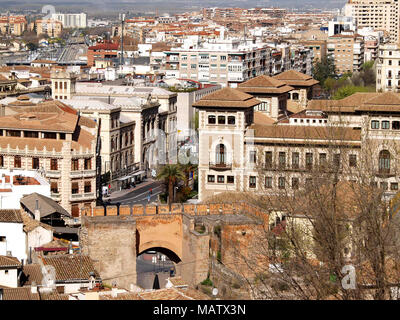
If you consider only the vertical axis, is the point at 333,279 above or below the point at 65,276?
above

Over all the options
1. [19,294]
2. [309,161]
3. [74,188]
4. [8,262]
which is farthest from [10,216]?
[74,188]

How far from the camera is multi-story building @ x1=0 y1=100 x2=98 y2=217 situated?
3891cm

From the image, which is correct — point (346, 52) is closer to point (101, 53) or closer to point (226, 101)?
point (101, 53)

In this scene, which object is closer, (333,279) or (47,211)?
(333,279)

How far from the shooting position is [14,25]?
630ft

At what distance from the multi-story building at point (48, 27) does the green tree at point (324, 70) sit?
312ft

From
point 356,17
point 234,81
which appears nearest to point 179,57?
point 234,81

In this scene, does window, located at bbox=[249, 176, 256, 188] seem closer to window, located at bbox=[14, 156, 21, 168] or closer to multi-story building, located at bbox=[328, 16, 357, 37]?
window, located at bbox=[14, 156, 21, 168]

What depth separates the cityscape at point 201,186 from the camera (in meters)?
14.4

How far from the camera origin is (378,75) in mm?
81750

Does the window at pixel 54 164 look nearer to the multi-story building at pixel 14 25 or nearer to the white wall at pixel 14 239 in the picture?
the white wall at pixel 14 239

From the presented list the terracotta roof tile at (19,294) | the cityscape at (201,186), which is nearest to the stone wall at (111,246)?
the cityscape at (201,186)

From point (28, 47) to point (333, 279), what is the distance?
14691 cm

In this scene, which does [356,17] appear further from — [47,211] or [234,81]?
[47,211]
